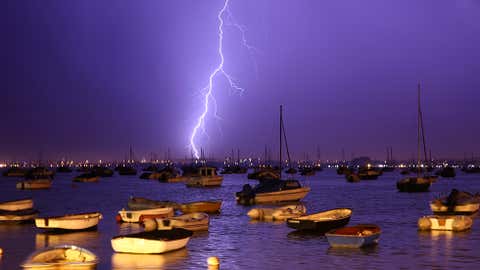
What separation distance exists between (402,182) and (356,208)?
27.6 meters

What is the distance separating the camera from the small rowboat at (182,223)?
31.9 meters

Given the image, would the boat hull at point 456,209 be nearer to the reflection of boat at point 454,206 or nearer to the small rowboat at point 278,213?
the reflection of boat at point 454,206

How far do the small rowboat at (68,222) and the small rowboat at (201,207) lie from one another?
29.3ft

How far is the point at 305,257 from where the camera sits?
2522 centimetres

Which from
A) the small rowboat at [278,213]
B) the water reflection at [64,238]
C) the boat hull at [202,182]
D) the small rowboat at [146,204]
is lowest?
the water reflection at [64,238]

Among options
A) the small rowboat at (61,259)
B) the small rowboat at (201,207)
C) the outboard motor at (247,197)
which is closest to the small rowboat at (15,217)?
the small rowboat at (201,207)

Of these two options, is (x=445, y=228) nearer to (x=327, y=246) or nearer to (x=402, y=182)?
(x=327, y=246)

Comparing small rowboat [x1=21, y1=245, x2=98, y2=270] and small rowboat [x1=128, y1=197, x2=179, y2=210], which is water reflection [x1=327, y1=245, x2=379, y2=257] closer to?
small rowboat [x1=21, y1=245, x2=98, y2=270]

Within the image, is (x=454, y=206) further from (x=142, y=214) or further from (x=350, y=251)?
(x=142, y=214)

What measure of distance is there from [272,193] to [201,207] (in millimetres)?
11050

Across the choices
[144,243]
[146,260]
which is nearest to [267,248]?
[144,243]

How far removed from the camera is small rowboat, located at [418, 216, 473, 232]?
3328cm

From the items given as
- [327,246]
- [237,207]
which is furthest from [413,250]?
[237,207]

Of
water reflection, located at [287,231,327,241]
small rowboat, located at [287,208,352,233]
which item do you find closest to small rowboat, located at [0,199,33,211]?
water reflection, located at [287,231,327,241]
